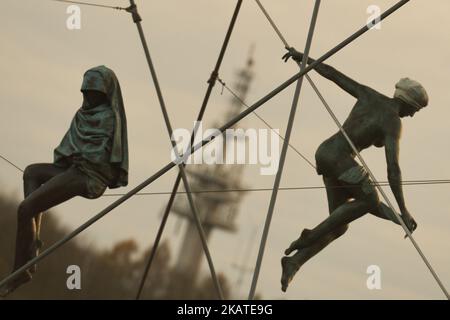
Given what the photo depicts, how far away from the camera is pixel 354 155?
8.84 m

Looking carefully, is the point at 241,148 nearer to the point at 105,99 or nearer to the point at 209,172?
the point at 105,99

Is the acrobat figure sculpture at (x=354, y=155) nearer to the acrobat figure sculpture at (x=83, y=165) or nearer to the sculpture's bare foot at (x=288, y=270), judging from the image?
the sculpture's bare foot at (x=288, y=270)

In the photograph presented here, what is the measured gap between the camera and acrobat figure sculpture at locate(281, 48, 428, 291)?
8742 millimetres

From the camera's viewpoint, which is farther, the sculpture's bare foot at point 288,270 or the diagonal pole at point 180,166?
the sculpture's bare foot at point 288,270

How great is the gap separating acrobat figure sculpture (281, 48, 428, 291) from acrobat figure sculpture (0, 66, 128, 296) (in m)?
1.10

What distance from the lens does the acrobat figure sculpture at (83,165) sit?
Answer: 871 centimetres

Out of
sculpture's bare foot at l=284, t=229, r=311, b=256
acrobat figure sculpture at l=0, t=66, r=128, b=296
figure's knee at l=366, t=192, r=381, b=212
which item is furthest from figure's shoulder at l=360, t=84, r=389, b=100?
acrobat figure sculpture at l=0, t=66, r=128, b=296

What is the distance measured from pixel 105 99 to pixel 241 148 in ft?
5.76

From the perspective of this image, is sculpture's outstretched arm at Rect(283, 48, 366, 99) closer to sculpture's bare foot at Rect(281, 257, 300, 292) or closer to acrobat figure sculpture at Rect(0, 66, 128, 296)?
sculpture's bare foot at Rect(281, 257, 300, 292)

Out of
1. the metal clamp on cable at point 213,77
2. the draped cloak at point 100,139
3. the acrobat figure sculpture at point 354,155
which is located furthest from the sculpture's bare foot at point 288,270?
the metal clamp on cable at point 213,77

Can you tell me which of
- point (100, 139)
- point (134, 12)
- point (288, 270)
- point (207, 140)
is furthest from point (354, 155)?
point (134, 12)

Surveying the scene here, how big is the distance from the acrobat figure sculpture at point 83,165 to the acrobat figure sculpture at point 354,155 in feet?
3.61
